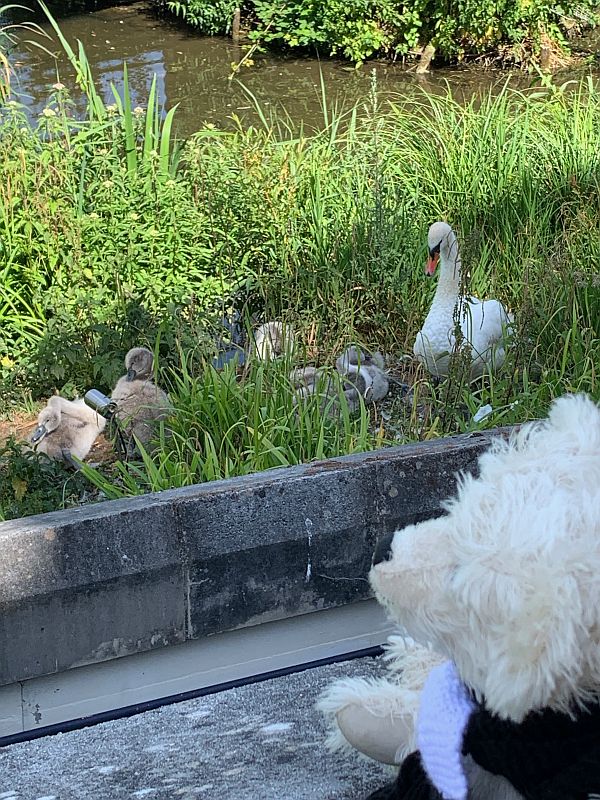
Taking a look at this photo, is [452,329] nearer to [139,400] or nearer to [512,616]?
[139,400]

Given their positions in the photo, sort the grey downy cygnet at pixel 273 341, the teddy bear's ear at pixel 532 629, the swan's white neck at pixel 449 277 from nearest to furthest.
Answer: the teddy bear's ear at pixel 532 629 < the grey downy cygnet at pixel 273 341 < the swan's white neck at pixel 449 277

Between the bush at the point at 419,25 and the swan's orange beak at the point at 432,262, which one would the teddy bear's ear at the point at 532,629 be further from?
the bush at the point at 419,25

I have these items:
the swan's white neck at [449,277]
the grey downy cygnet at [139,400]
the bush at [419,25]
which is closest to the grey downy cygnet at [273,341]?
the grey downy cygnet at [139,400]

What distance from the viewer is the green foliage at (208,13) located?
15.9 meters

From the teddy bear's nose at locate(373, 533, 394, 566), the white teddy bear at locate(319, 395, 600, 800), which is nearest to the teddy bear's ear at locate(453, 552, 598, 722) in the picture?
the white teddy bear at locate(319, 395, 600, 800)

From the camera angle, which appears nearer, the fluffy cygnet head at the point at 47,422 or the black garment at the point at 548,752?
the black garment at the point at 548,752

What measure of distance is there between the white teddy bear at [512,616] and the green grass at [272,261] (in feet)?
6.12

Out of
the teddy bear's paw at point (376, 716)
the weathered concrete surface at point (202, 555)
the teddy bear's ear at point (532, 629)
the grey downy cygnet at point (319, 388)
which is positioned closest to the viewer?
the teddy bear's ear at point (532, 629)

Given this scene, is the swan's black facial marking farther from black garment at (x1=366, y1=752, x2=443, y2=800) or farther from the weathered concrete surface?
black garment at (x1=366, y1=752, x2=443, y2=800)

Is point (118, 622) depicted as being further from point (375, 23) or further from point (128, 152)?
point (375, 23)

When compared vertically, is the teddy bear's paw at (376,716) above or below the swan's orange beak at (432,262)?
below

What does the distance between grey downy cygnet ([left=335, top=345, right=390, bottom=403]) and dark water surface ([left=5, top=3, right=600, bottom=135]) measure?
296 inches

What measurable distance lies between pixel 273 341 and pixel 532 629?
10.1 feet

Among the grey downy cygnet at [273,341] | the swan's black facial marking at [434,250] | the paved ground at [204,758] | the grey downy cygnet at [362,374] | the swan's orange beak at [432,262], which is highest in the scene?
the swan's black facial marking at [434,250]
